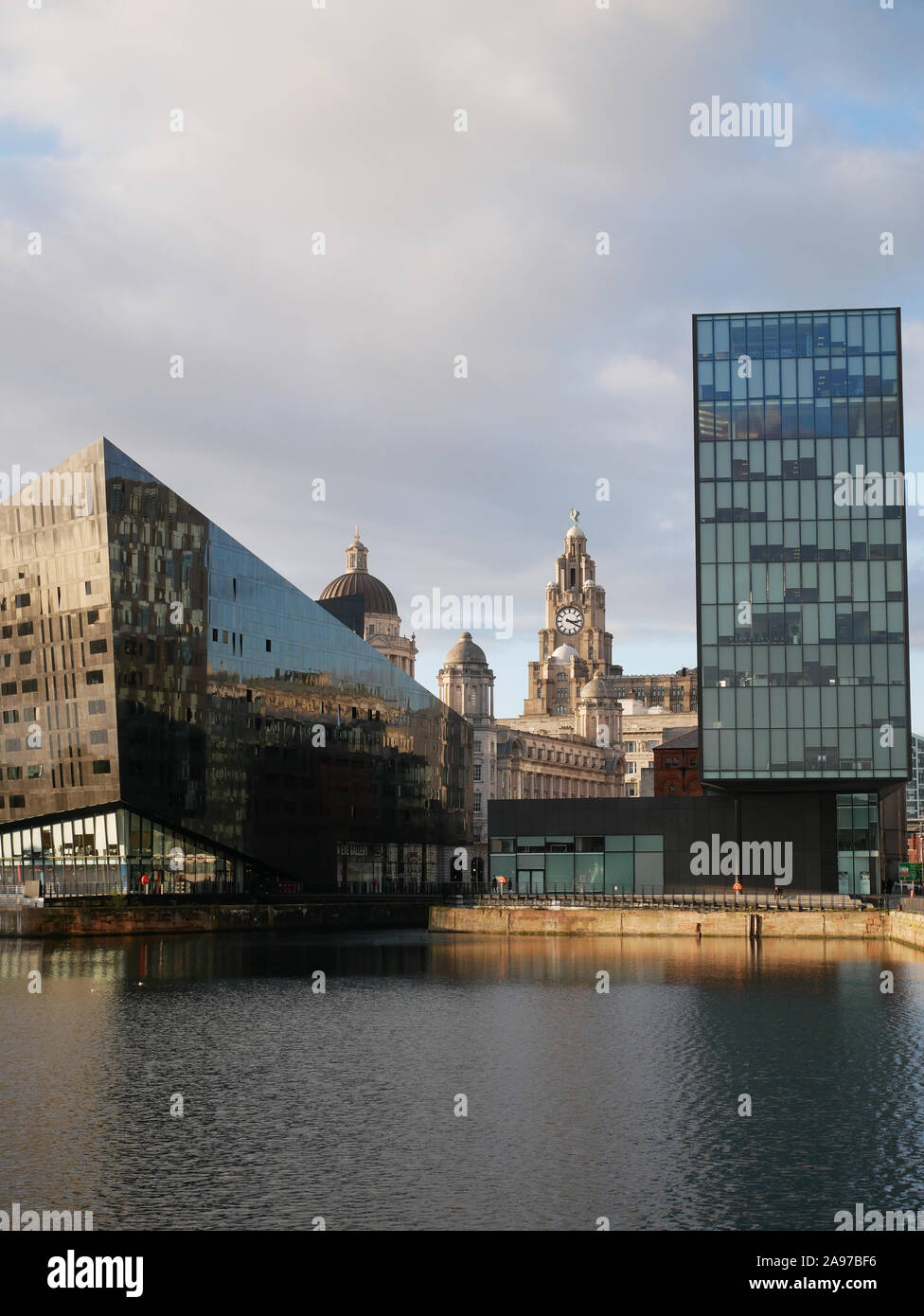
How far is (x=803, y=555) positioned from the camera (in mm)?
90188

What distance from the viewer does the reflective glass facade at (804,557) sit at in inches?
3509

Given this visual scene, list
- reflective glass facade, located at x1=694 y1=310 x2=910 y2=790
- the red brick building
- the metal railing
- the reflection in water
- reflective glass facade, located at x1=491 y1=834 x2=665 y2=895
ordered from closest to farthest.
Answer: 1. the reflection in water
2. the metal railing
3. reflective glass facade, located at x1=694 y1=310 x2=910 y2=790
4. reflective glass facade, located at x1=491 y1=834 x2=665 y2=895
5. the red brick building

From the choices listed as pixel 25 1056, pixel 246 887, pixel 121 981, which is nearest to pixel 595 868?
pixel 246 887

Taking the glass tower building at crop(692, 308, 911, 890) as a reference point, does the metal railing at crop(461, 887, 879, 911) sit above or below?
below

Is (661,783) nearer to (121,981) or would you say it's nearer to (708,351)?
(708,351)

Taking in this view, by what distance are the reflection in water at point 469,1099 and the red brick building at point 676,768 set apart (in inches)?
3207

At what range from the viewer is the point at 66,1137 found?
30219 mm

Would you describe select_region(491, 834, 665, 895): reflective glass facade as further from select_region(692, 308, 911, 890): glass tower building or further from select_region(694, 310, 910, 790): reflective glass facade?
select_region(694, 310, 910, 790): reflective glass facade

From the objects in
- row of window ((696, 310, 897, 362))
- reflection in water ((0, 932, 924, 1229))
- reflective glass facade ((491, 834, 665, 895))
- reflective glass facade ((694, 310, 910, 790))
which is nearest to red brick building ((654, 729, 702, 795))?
reflective glass facade ((491, 834, 665, 895))

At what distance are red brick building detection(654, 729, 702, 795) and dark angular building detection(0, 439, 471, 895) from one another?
37795 mm

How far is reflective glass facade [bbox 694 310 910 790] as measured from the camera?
292ft

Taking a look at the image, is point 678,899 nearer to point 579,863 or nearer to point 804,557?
point 579,863

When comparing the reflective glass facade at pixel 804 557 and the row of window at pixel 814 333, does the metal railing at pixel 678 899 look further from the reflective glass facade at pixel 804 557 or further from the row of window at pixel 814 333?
the row of window at pixel 814 333

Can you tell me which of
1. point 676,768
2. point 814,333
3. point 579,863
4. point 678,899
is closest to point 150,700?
point 579,863
